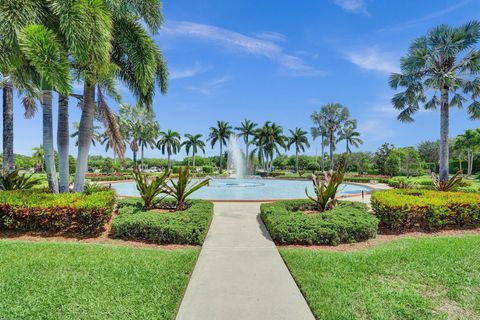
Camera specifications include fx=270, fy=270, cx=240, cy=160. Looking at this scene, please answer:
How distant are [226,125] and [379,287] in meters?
46.2

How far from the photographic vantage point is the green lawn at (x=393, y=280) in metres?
3.48

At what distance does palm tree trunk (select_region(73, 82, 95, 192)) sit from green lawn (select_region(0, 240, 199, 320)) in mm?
3936

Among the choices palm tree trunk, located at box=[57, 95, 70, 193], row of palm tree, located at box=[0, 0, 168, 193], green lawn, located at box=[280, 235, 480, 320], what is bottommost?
green lawn, located at box=[280, 235, 480, 320]

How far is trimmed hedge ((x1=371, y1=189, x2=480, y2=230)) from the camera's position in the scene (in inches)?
302

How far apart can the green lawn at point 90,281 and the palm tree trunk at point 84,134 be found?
12.9 feet

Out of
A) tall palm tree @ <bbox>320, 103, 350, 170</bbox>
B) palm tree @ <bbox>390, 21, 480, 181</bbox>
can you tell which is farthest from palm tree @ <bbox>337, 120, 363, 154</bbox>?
palm tree @ <bbox>390, 21, 480, 181</bbox>

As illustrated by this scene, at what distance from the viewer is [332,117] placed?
148ft

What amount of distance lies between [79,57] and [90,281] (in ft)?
20.1

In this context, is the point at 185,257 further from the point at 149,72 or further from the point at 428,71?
the point at 428,71

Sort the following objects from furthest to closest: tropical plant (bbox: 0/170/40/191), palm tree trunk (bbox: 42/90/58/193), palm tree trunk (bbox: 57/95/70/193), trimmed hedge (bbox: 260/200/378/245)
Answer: tropical plant (bbox: 0/170/40/191) < palm tree trunk (bbox: 57/95/70/193) < palm tree trunk (bbox: 42/90/58/193) < trimmed hedge (bbox: 260/200/378/245)

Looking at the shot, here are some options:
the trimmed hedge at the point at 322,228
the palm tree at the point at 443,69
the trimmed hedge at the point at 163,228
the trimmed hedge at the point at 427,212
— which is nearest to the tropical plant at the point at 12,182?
the trimmed hedge at the point at 163,228

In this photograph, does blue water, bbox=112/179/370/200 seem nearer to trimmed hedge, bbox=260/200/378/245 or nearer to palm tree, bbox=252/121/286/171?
trimmed hedge, bbox=260/200/378/245

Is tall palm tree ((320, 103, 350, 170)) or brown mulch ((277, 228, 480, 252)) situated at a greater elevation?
tall palm tree ((320, 103, 350, 170))

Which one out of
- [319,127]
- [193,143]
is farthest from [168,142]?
[319,127]
